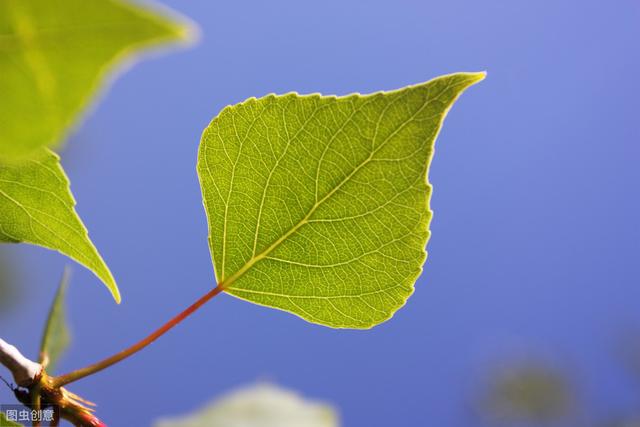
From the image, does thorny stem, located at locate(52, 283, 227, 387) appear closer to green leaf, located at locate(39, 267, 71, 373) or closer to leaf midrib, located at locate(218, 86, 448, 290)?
leaf midrib, located at locate(218, 86, 448, 290)

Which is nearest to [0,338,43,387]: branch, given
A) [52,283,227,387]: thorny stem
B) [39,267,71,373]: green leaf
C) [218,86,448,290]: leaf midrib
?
[52,283,227,387]: thorny stem

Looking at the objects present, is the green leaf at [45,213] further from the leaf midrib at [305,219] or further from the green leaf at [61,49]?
the green leaf at [61,49]

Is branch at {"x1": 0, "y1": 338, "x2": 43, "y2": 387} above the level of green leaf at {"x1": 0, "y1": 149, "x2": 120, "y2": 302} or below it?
below

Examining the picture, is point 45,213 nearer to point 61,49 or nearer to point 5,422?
point 5,422

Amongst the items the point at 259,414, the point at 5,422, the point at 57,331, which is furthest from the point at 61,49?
the point at 57,331

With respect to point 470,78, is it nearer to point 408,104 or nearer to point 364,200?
point 408,104

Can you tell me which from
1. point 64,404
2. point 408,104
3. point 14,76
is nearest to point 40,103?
point 14,76

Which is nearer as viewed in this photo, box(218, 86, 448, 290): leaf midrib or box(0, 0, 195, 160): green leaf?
box(0, 0, 195, 160): green leaf
